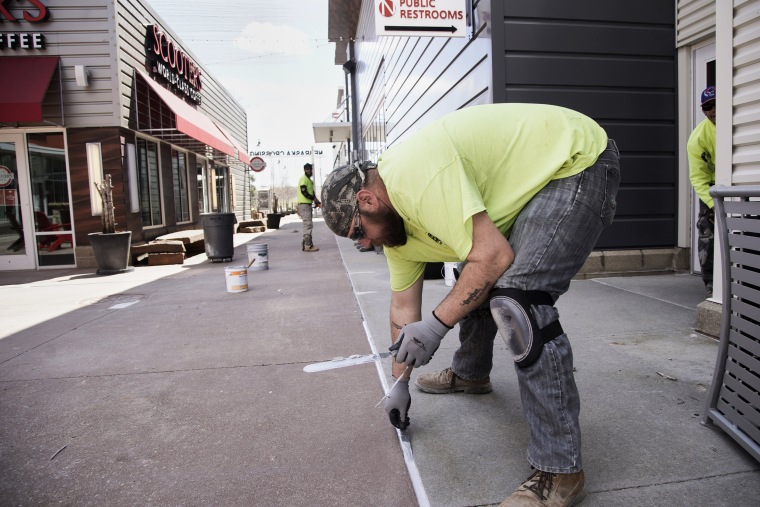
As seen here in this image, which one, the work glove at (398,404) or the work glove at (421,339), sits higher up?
the work glove at (421,339)

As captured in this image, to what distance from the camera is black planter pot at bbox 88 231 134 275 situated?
827 centimetres

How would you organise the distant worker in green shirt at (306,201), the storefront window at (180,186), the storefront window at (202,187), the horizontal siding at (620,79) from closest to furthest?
the horizontal siding at (620,79), the distant worker in green shirt at (306,201), the storefront window at (180,186), the storefront window at (202,187)

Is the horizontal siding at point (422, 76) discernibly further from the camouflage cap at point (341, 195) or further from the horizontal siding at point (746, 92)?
the camouflage cap at point (341, 195)

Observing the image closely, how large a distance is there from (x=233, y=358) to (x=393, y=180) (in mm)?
2246

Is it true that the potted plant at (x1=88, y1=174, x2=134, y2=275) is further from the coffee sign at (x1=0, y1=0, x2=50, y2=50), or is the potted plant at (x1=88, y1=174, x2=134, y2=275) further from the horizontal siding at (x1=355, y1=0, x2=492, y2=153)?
the horizontal siding at (x1=355, y1=0, x2=492, y2=153)

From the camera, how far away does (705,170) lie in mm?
3902

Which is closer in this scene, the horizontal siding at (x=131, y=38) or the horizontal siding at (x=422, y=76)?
the horizontal siding at (x=422, y=76)

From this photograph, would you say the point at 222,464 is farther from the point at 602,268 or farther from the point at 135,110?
the point at 135,110

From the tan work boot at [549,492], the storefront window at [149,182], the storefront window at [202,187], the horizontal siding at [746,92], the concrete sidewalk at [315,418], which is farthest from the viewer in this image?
the storefront window at [202,187]

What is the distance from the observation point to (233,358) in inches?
137

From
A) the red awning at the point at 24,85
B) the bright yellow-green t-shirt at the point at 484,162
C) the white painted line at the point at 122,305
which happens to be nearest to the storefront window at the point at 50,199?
the red awning at the point at 24,85

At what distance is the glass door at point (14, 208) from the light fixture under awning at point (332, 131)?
1091cm

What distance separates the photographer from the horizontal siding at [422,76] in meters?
5.51

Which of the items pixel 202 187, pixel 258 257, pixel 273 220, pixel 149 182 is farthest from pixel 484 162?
pixel 273 220
